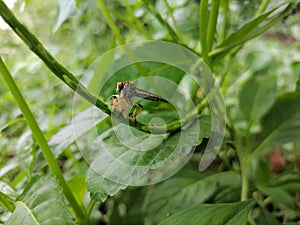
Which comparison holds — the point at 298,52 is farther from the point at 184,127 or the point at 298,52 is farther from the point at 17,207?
the point at 17,207

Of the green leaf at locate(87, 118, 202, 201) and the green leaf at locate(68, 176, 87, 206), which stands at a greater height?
the green leaf at locate(87, 118, 202, 201)

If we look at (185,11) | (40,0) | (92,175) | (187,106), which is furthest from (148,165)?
(40,0)

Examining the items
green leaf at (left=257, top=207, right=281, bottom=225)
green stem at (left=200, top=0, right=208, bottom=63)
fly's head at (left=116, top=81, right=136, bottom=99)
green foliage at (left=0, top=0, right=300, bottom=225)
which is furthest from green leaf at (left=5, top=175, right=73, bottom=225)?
green leaf at (left=257, top=207, right=281, bottom=225)

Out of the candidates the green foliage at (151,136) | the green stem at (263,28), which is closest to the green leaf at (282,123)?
the green foliage at (151,136)

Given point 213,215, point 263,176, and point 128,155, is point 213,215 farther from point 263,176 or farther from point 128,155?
point 263,176

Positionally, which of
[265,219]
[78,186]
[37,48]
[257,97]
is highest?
Answer: [37,48]

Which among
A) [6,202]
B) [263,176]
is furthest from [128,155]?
[263,176]

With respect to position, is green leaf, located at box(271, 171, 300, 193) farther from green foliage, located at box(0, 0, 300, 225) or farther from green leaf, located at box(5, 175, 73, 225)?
green leaf, located at box(5, 175, 73, 225)
